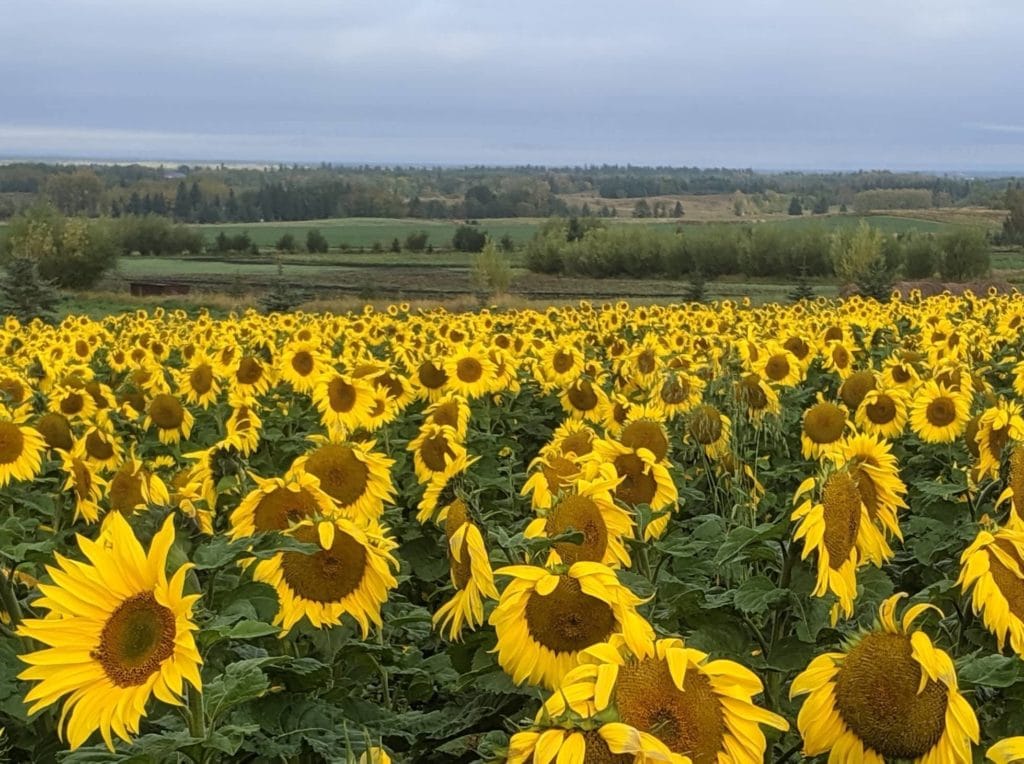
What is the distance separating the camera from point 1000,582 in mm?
2326

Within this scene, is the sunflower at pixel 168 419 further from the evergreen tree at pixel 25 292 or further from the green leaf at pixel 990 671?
the evergreen tree at pixel 25 292

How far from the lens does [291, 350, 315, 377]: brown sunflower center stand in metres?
8.04

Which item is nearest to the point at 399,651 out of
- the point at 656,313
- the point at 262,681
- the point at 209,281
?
the point at 262,681

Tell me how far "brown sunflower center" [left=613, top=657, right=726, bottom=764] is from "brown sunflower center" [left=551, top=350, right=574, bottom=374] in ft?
22.0

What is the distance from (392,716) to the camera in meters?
2.78

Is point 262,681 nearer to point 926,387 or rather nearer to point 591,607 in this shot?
point 591,607

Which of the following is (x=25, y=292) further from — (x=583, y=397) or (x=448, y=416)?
(x=448, y=416)

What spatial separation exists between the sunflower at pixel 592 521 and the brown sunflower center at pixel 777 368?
466 cm

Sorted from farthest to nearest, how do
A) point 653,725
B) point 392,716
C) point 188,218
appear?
point 188,218
point 392,716
point 653,725

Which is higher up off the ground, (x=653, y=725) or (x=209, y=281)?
(x=653, y=725)

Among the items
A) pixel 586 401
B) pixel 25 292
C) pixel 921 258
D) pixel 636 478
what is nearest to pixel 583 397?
pixel 586 401

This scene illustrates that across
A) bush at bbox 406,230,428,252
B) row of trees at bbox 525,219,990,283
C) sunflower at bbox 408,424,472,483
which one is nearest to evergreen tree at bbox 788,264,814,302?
sunflower at bbox 408,424,472,483

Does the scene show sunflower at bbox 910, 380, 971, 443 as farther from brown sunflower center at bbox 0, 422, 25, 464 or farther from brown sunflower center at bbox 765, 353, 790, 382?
brown sunflower center at bbox 0, 422, 25, 464

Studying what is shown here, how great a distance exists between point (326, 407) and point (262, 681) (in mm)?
4370
